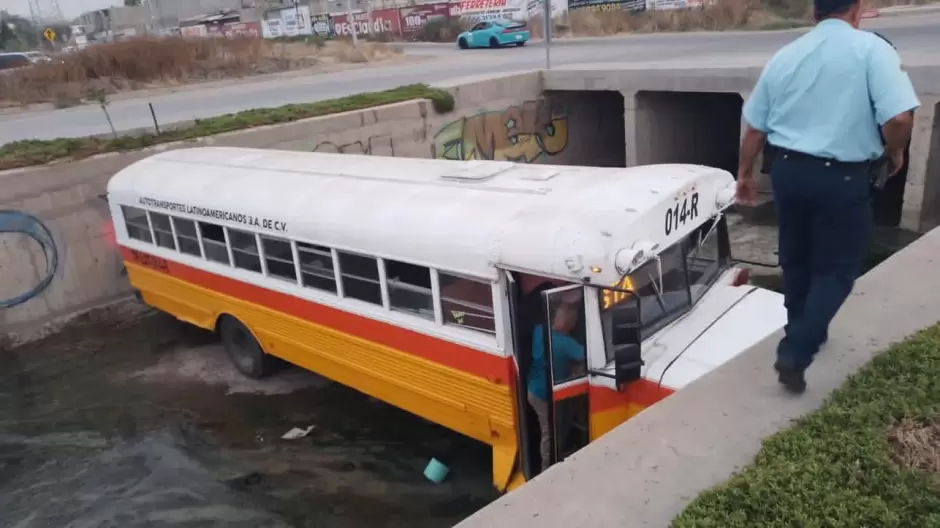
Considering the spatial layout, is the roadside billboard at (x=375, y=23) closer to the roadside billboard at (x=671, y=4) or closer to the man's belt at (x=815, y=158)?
the roadside billboard at (x=671, y=4)

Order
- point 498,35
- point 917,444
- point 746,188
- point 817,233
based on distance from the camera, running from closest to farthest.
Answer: point 917,444 → point 817,233 → point 746,188 → point 498,35

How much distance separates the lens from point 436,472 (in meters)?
7.21

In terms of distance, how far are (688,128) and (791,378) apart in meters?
15.8

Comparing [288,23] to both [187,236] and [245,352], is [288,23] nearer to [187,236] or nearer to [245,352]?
[187,236]

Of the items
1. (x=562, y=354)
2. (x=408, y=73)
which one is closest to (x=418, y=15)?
(x=408, y=73)

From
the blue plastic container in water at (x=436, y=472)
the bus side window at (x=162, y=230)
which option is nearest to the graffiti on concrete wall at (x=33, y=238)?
the bus side window at (x=162, y=230)

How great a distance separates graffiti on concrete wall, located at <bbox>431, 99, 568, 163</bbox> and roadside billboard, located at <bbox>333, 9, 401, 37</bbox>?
35.3m

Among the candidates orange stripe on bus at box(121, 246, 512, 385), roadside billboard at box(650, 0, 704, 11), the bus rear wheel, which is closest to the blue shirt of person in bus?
orange stripe on bus at box(121, 246, 512, 385)

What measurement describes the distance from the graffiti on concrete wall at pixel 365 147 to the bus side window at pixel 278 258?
6775 millimetres

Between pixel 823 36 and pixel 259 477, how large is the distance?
6.55 metres

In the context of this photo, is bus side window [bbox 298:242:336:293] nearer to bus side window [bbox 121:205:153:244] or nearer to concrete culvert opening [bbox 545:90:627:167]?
bus side window [bbox 121:205:153:244]

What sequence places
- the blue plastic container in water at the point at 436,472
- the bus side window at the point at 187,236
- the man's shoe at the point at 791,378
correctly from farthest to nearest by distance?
the bus side window at the point at 187,236 → the blue plastic container in water at the point at 436,472 → the man's shoe at the point at 791,378

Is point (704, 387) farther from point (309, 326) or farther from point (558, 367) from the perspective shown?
point (309, 326)

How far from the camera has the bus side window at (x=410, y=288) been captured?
21.3ft
